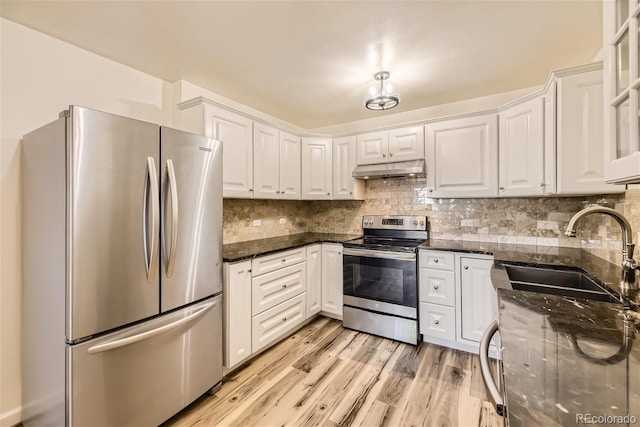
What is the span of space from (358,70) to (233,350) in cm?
247

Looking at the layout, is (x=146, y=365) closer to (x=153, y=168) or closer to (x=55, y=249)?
(x=55, y=249)

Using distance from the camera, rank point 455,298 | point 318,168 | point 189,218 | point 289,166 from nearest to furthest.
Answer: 1. point 189,218
2. point 455,298
3. point 289,166
4. point 318,168

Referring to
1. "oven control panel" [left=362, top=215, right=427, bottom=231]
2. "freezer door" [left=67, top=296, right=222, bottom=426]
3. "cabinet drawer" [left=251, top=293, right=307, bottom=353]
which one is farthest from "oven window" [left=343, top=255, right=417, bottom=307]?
"freezer door" [left=67, top=296, right=222, bottom=426]

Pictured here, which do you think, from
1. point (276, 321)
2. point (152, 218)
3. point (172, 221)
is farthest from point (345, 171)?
point (152, 218)

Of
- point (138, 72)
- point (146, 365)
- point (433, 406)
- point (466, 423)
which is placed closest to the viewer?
point (146, 365)

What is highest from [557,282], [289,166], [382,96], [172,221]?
[382,96]

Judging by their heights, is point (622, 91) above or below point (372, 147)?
below

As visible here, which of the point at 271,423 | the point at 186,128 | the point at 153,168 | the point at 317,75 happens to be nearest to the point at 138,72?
the point at 186,128

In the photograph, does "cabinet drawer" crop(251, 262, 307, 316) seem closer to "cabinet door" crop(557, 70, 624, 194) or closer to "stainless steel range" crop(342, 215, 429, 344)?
"stainless steel range" crop(342, 215, 429, 344)

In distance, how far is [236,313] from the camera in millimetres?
2170

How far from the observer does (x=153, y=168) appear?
159 cm

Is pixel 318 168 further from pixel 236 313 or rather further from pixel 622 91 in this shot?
pixel 622 91

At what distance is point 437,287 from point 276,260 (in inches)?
→ 59.4

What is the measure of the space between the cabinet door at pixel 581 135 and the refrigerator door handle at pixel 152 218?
8.80 ft
